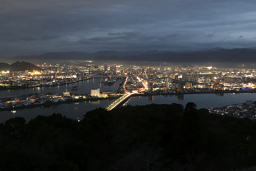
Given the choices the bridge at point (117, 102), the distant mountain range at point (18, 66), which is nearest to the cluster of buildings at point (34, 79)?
the distant mountain range at point (18, 66)

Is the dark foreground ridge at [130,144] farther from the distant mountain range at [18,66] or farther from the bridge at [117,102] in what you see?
the distant mountain range at [18,66]

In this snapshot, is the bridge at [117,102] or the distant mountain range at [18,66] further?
the distant mountain range at [18,66]

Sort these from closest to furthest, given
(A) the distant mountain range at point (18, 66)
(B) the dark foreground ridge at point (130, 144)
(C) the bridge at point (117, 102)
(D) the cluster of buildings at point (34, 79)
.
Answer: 1. (B) the dark foreground ridge at point (130, 144)
2. (C) the bridge at point (117, 102)
3. (D) the cluster of buildings at point (34, 79)
4. (A) the distant mountain range at point (18, 66)

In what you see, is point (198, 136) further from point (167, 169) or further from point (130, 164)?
point (130, 164)

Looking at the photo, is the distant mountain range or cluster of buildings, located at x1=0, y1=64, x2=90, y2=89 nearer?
cluster of buildings, located at x1=0, y1=64, x2=90, y2=89

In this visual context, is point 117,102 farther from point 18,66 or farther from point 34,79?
point 18,66

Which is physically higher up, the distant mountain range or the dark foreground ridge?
the distant mountain range

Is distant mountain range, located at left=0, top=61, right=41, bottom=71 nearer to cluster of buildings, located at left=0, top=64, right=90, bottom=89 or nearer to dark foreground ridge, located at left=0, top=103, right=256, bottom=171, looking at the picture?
cluster of buildings, located at left=0, top=64, right=90, bottom=89

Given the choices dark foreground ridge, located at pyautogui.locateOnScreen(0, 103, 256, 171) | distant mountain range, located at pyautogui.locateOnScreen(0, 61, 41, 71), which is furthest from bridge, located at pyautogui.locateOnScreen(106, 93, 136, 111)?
distant mountain range, located at pyautogui.locateOnScreen(0, 61, 41, 71)

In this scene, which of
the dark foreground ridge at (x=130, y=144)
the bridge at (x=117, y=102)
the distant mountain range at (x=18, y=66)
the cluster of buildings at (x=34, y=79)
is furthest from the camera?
the distant mountain range at (x=18, y=66)

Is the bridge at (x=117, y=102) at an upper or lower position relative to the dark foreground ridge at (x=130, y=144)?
lower
